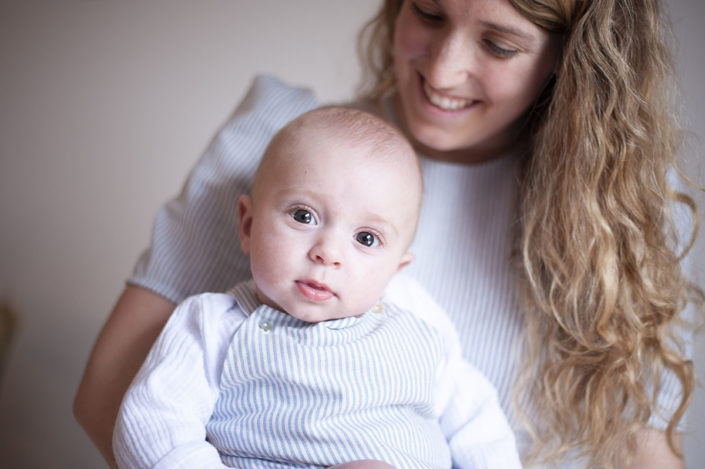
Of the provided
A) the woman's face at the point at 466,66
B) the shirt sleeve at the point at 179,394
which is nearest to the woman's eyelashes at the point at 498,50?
the woman's face at the point at 466,66

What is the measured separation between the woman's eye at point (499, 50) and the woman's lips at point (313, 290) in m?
0.74

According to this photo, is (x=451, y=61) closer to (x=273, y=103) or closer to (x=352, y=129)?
(x=352, y=129)

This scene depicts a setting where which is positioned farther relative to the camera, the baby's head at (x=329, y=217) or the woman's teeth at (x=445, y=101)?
the woman's teeth at (x=445, y=101)

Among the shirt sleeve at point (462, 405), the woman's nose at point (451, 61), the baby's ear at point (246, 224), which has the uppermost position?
the woman's nose at point (451, 61)

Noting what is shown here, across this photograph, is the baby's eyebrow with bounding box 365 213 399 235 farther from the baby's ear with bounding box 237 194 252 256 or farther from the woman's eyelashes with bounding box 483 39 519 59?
the woman's eyelashes with bounding box 483 39 519 59

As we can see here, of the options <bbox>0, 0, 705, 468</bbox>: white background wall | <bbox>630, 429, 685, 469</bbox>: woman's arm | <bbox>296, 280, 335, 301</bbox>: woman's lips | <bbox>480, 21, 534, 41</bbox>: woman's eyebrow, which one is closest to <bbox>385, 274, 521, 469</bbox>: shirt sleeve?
<bbox>296, 280, 335, 301</bbox>: woman's lips

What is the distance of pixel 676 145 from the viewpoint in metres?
1.48

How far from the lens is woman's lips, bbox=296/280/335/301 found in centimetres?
112

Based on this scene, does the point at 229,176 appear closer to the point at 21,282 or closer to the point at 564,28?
the point at 564,28

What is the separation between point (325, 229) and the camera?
1.14 m

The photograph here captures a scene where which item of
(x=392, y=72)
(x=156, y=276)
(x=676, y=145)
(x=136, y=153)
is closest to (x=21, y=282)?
(x=136, y=153)

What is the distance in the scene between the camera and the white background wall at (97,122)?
105 inches

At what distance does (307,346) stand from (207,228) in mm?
512

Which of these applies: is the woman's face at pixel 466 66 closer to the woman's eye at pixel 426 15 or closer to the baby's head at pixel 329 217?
the woman's eye at pixel 426 15
